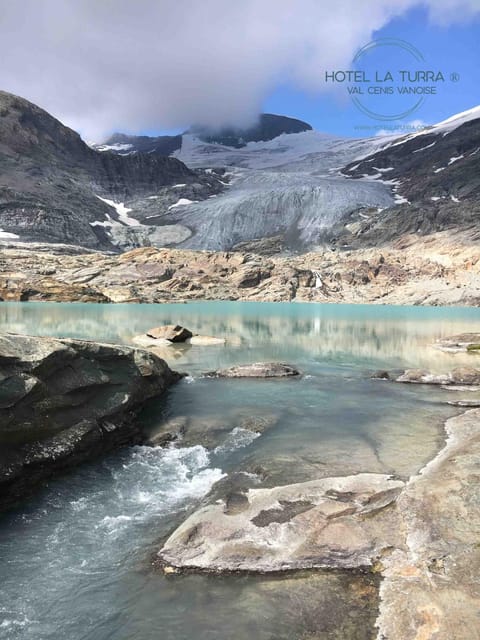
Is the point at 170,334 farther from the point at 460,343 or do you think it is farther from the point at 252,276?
the point at 252,276

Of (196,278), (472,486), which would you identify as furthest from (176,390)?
(196,278)

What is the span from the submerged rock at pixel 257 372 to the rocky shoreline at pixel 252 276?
60183mm

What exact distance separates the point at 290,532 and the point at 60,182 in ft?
549

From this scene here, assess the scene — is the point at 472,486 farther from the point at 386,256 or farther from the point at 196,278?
the point at 386,256

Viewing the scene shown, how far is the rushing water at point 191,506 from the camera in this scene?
16.6ft

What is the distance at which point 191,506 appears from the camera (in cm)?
791

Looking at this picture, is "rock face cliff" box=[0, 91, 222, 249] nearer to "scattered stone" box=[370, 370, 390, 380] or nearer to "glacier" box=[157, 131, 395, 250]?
"glacier" box=[157, 131, 395, 250]

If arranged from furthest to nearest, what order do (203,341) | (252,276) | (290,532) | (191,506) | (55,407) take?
(252,276) → (203,341) → (55,407) → (191,506) → (290,532)

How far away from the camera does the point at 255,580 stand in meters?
5.67

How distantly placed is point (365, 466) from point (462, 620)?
4988mm

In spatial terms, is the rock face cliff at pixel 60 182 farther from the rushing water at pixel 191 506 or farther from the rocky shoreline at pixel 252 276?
the rushing water at pixel 191 506

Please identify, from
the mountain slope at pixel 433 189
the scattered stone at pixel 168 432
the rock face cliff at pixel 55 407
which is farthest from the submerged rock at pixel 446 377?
the mountain slope at pixel 433 189

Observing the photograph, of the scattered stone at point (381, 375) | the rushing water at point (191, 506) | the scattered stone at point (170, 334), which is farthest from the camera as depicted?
the scattered stone at point (170, 334)

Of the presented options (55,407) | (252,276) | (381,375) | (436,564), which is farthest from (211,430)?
(252,276)
